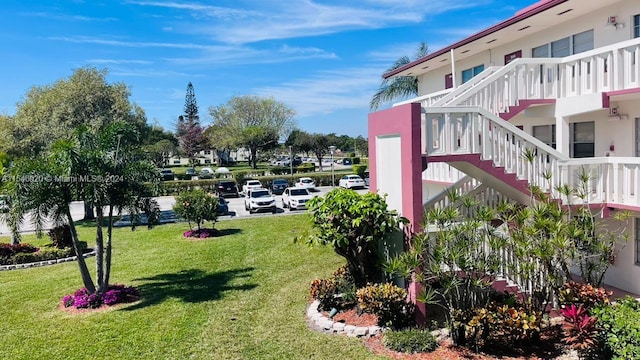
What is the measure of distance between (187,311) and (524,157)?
818 centimetres

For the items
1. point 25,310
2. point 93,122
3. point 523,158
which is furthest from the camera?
point 93,122

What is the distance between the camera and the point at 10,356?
8.45 metres

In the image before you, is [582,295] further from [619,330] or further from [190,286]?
[190,286]

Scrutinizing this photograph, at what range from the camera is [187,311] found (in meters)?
10.4

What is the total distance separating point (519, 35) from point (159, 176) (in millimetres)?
11381

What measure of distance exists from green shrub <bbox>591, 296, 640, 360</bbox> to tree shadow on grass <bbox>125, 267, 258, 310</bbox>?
8218mm

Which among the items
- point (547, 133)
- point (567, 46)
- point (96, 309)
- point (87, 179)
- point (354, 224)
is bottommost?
point (96, 309)

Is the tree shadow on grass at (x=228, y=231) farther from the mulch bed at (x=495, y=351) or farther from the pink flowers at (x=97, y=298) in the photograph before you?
the mulch bed at (x=495, y=351)

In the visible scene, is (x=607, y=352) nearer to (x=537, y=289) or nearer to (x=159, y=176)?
(x=537, y=289)

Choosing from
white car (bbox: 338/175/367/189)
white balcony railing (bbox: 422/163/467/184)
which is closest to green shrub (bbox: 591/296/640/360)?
white balcony railing (bbox: 422/163/467/184)

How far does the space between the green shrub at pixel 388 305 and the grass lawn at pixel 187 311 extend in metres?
0.68

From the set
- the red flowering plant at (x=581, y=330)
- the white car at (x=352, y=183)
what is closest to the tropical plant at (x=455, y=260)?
the red flowering plant at (x=581, y=330)

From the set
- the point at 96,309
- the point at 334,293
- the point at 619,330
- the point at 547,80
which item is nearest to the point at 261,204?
→ the point at 96,309

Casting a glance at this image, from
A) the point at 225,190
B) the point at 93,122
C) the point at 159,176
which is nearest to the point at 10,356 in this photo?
the point at 159,176
